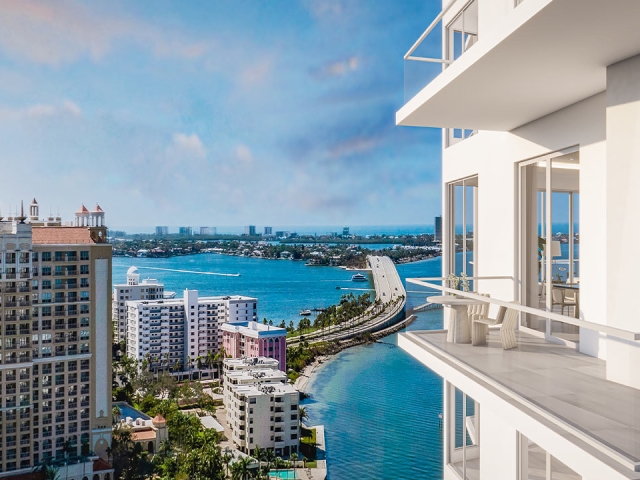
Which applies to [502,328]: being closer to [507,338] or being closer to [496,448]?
[507,338]

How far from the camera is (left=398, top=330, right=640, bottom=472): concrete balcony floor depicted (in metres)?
1.92

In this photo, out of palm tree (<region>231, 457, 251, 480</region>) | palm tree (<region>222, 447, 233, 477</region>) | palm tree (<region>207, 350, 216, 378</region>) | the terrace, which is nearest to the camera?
the terrace

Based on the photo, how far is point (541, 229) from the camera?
13.3ft

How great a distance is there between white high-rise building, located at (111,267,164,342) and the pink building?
5.34 metres

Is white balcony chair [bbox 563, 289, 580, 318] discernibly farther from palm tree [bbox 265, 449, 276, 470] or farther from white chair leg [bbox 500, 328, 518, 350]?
palm tree [bbox 265, 449, 276, 470]

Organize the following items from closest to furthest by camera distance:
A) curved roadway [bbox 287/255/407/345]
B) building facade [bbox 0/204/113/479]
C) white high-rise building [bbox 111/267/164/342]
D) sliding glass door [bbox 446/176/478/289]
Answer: sliding glass door [bbox 446/176/478/289], building facade [bbox 0/204/113/479], white high-rise building [bbox 111/267/164/342], curved roadway [bbox 287/255/407/345]

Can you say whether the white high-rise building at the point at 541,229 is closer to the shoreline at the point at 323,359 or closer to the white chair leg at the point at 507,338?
the white chair leg at the point at 507,338

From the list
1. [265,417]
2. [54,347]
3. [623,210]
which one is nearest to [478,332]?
[623,210]

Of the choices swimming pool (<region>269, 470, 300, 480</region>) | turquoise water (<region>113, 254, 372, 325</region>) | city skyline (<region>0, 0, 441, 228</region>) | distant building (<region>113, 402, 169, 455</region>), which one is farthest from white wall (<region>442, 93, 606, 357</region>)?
city skyline (<region>0, 0, 441, 228</region>)

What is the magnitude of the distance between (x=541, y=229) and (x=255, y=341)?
91.5 feet

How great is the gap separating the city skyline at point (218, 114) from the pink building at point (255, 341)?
15143 mm

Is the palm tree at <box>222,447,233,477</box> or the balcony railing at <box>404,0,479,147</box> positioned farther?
the palm tree at <box>222,447,233,477</box>

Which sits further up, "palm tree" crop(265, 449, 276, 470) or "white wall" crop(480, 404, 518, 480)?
"white wall" crop(480, 404, 518, 480)

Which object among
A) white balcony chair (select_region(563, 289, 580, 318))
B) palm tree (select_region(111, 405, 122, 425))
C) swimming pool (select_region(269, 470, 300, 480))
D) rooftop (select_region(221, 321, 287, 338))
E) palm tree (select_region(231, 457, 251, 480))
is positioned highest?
white balcony chair (select_region(563, 289, 580, 318))
